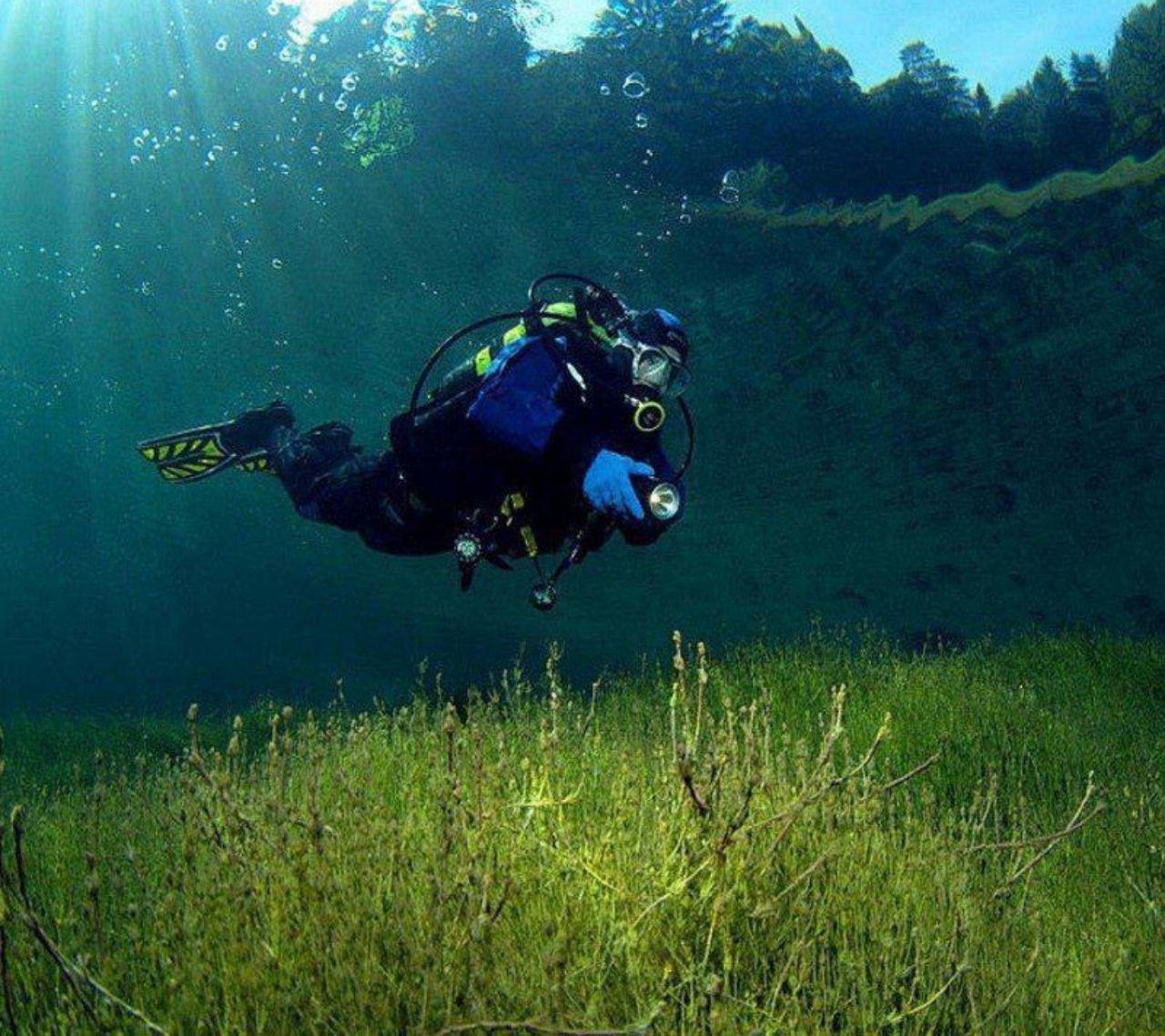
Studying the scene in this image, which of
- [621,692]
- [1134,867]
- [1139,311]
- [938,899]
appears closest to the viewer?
[938,899]

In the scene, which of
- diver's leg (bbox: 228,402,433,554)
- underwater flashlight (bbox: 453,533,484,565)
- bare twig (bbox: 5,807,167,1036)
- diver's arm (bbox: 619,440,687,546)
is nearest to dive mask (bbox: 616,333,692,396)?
diver's arm (bbox: 619,440,687,546)

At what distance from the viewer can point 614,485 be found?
14.3ft

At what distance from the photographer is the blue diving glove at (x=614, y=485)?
434 cm

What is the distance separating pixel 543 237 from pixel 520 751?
71.0ft

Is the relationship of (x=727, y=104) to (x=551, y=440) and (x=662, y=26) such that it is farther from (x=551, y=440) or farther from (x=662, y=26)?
(x=551, y=440)

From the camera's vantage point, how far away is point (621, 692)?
8266 mm

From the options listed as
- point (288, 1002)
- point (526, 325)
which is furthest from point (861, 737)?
point (288, 1002)

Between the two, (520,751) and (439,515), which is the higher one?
(439,515)

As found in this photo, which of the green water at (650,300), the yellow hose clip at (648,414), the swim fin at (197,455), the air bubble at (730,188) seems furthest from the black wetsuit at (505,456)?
the air bubble at (730,188)

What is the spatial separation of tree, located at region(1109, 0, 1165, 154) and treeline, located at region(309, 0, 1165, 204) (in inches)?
1.1

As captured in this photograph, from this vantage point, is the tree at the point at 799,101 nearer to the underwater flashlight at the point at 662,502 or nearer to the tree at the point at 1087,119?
the tree at the point at 1087,119

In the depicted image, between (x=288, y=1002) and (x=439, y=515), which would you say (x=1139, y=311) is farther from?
(x=288, y=1002)

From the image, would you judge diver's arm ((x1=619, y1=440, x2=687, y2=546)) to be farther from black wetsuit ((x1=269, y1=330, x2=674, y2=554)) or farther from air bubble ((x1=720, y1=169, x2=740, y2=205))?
air bubble ((x1=720, y1=169, x2=740, y2=205))

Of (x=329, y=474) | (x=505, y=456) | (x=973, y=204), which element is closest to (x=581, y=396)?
(x=505, y=456)
